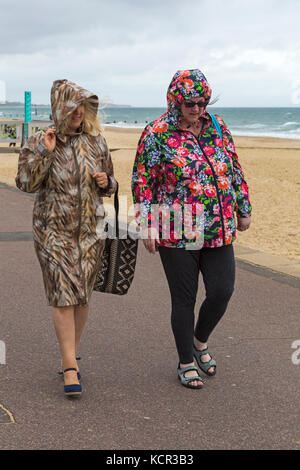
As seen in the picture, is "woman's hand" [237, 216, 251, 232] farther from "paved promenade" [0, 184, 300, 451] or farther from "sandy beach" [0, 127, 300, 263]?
"sandy beach" [0, 127, 300, 263]

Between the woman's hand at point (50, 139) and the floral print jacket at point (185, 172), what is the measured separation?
0.53 metres

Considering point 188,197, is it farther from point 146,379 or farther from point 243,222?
point 146,379

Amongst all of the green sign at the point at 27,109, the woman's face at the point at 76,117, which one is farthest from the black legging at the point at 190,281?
the green sign at the point at 27,109

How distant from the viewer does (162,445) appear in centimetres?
348

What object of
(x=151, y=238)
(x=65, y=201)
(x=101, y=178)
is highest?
(x=101, y=178)

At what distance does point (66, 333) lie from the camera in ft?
13.7

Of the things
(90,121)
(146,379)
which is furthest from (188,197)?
(146,379)

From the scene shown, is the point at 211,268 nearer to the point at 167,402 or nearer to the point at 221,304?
the point at 221,304

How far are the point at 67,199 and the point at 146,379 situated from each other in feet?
4.00

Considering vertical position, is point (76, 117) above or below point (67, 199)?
above

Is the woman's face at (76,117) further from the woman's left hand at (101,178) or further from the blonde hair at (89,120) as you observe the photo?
the woman's left hand at (101,178)

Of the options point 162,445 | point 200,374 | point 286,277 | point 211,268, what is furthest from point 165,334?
point 286,277
